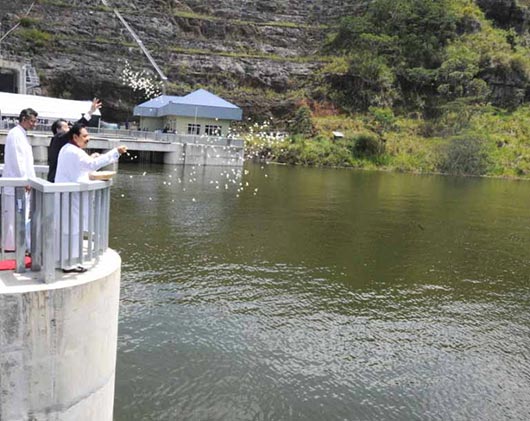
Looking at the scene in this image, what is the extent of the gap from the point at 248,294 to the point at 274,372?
400cm

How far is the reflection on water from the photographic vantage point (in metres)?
8.35

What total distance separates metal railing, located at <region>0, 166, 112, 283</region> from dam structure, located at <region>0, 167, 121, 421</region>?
0.01 metres

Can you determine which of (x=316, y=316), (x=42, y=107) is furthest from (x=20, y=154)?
(x=42, y=107)

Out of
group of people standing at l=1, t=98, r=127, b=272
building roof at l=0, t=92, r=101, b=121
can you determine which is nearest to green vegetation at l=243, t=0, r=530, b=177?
building roof at l=0, t=92, r=101, b=121

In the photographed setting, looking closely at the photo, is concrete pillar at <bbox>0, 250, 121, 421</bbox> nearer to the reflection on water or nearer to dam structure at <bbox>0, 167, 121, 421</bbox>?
dam structure at <bbox>0, 167, 121, 421</bbox>

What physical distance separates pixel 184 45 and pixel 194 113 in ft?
79.6

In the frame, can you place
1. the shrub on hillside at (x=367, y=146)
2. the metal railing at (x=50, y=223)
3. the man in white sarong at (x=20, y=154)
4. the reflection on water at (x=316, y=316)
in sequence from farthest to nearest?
the shrub on hillside at (x=367, y=146)
the reflection on water at (x=316, y=316)
the man in white sarong at (x=20, y=154)
the metal railing at (x=50, y=223)

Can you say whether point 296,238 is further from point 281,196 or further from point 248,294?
point 281,196

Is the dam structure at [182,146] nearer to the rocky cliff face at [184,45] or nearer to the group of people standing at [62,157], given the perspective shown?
the rocky cliff face at [184,45]

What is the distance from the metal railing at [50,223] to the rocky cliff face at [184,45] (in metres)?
66.3

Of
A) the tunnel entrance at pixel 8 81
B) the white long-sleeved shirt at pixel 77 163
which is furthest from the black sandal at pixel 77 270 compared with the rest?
the tunnel entrance at pixel 8 81

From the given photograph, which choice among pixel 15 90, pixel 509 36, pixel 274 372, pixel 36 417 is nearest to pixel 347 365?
pixel 274 372

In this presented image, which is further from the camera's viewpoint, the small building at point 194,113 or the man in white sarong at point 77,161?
the small building at point 194,113

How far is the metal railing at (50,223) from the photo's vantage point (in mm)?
5320
